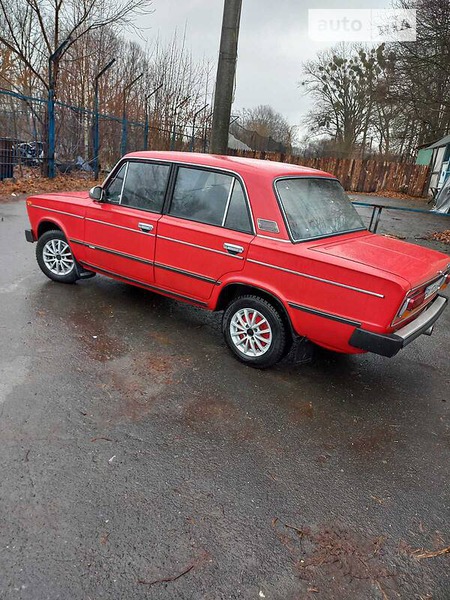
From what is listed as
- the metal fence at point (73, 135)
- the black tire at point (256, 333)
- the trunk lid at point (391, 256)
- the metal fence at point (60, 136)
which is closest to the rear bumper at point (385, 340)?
the trunk lid at point (391, 256)

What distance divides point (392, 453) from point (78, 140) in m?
15.8

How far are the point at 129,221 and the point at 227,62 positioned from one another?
387cm

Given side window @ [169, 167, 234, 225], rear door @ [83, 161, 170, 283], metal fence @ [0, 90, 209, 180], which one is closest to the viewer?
side window @ [169, 167, 234, 225]

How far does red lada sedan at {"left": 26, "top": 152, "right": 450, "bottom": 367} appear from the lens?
10.5 feet

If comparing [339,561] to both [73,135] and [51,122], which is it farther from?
[73,135]

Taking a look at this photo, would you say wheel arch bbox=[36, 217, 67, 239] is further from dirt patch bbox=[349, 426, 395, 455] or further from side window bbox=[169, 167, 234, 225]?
dirt patch bbox=[349, 426, 395, 455]

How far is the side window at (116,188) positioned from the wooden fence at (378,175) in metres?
22.7

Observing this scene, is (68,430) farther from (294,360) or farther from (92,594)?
(294,360)

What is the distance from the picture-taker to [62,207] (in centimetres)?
505

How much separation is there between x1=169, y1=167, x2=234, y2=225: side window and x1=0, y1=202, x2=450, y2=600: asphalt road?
4.12 ft

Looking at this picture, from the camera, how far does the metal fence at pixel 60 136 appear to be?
1339cm

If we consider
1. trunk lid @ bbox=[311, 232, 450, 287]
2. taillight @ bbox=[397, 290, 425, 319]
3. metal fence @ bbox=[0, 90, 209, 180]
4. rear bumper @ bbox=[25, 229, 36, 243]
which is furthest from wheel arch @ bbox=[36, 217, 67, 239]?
metal fence @ bbox=[0, 90, 209, 180]

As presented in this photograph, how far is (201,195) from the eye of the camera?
13.4ft

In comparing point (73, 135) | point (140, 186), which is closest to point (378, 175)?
point (73, 135)
